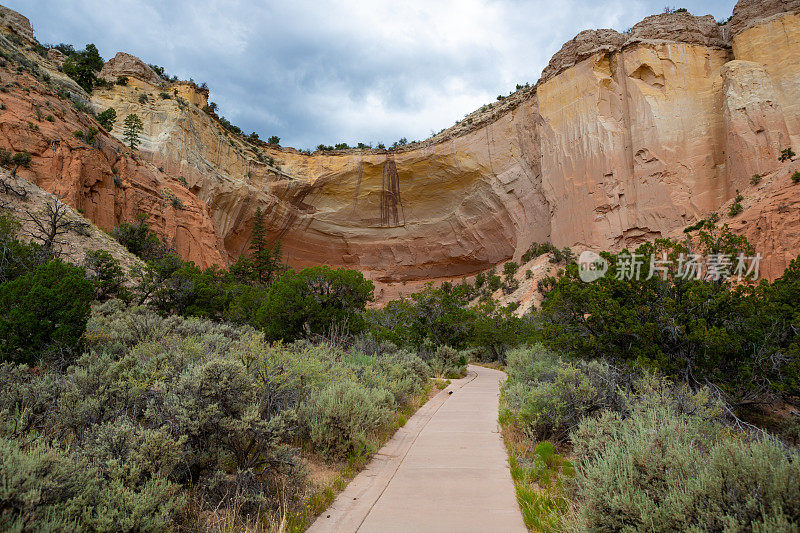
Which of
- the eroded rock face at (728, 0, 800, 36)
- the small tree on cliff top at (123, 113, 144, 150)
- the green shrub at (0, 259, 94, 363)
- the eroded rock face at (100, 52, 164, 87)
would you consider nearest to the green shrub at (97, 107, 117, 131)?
the small tree on cliff top at (123, 113, 144, 150)

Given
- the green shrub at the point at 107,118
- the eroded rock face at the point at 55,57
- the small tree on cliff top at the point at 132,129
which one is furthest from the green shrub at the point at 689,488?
the eroded rock face at the point at 55,57

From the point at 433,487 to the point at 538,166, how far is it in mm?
37624

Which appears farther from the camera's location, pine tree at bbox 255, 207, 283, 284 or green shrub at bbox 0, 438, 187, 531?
pine tree at bbox 255, 207, 283, 284

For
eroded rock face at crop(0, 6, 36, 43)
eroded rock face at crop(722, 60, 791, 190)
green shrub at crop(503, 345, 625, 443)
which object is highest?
eroded rock face at crop(0, 6, 36, 43)

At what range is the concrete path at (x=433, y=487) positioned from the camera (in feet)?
11.1

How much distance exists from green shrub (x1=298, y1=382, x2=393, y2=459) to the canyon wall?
22.7m

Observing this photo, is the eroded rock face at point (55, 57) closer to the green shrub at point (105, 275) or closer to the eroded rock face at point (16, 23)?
the eroded rock face at point (16, 23)

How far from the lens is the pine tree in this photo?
36344 millimetres

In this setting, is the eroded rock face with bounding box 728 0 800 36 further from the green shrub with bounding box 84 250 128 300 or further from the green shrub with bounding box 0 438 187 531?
the green shrub with bounding box 84 250 128 300

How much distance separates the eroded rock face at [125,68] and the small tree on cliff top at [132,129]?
7043mm

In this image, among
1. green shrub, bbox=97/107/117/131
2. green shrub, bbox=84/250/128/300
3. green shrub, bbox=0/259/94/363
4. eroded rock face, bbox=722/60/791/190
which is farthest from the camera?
green shrub, bbox=97/107/117/131

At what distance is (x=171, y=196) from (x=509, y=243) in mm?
32001

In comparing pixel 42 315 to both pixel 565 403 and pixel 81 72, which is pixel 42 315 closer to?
pixel 565 403

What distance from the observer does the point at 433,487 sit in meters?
4.16
